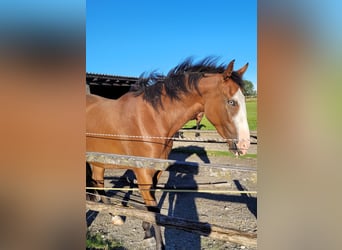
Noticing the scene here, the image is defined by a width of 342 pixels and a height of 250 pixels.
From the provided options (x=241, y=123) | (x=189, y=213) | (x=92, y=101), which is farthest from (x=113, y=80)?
(x=241, y=123)

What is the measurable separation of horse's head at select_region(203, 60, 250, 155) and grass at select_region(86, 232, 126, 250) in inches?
54.0

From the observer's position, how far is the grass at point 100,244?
2.24 metres

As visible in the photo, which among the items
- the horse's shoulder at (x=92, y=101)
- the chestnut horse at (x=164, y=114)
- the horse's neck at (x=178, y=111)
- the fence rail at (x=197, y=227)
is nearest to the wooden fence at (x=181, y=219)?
the fence rail at (x=197, y=227)

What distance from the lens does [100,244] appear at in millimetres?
2305

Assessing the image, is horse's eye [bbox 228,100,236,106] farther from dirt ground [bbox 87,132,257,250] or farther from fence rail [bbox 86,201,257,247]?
fence rail [bbox 86,201,257,247]

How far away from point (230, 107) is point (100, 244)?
168 centimetres

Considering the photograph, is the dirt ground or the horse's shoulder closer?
the dirt ground

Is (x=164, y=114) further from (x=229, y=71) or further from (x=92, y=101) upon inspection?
(x=92, y=101)

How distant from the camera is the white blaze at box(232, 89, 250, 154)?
6.45ft

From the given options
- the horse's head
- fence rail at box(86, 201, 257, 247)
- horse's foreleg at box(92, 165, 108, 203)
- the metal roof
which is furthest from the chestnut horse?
the metal roof

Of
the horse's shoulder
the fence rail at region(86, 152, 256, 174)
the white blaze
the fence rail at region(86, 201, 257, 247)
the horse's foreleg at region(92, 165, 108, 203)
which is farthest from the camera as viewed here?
the horse's foreleg at region(92, 165, 108, 203)
